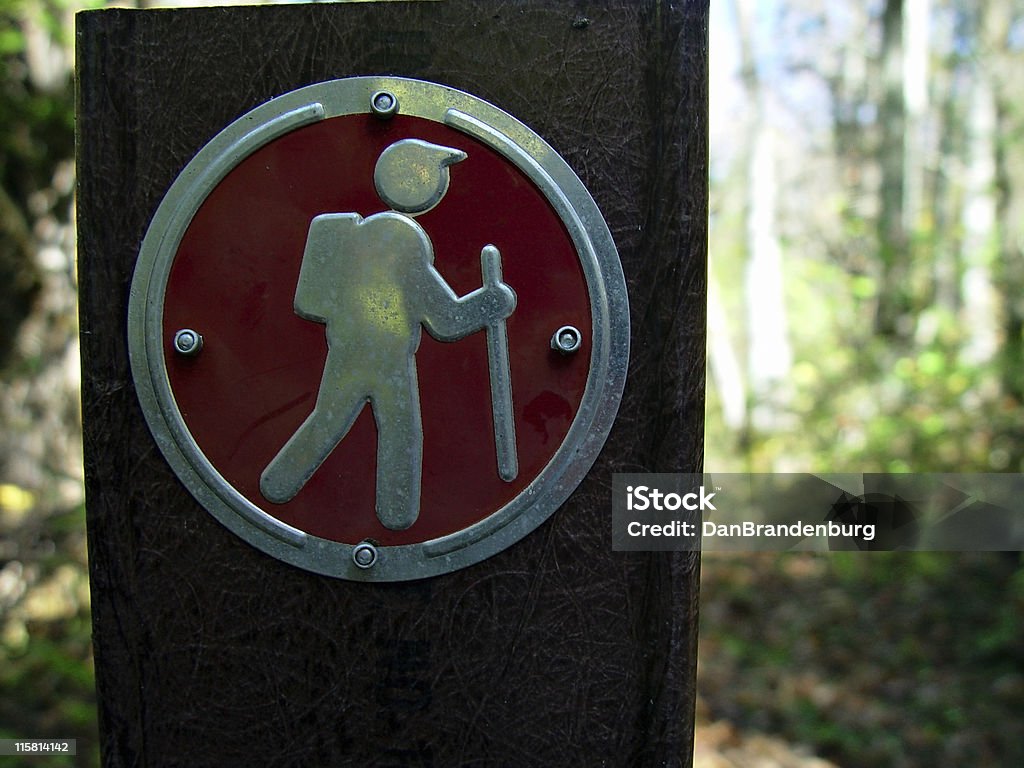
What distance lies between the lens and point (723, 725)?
3285 millimetres

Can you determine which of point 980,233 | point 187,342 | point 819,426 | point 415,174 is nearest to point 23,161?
point 187,342

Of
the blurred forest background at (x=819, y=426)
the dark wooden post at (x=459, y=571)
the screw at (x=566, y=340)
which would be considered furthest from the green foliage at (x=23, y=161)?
the screw at (x=566, y=340)

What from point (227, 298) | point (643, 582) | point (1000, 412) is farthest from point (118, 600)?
point (1000, 412)

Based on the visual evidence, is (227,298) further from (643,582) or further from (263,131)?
(643,582)

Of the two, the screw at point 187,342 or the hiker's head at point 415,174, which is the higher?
the hiker's head at point 415,174

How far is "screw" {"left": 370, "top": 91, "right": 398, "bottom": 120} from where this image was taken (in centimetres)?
105

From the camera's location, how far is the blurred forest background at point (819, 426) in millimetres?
3166

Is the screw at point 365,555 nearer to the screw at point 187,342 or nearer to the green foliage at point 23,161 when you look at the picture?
the screw at point 187,342

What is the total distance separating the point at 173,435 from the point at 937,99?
11.3m

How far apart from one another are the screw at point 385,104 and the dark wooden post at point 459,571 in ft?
0.12

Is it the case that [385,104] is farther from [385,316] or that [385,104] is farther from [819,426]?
[819,426]

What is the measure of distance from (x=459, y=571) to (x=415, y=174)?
18.1 inches

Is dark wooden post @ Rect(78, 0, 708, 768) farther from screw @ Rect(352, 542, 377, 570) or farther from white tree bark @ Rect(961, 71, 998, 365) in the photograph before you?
white tree bark @ Rect(961, 71, 998, 365)

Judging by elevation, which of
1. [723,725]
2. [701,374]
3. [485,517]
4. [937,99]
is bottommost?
[723,725]
